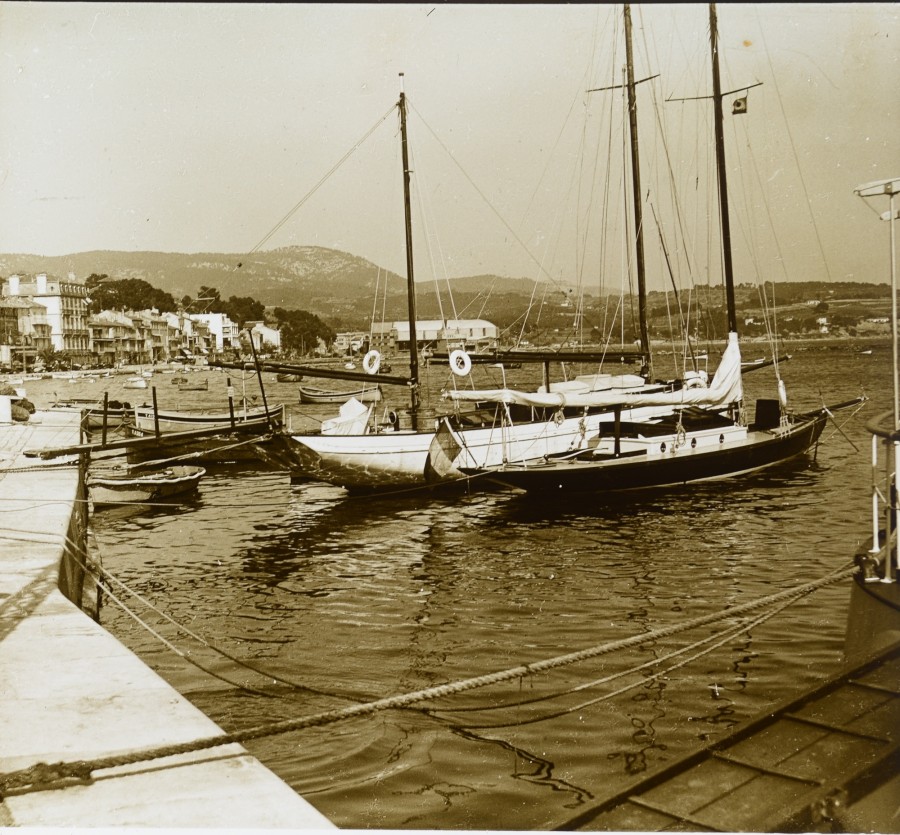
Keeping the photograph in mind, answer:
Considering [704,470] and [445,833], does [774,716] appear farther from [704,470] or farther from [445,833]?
[704,470]

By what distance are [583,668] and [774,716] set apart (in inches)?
210

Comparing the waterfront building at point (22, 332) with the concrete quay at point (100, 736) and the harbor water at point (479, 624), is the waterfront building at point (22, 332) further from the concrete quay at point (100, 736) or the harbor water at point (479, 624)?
the concrete quay at point (100, 736)

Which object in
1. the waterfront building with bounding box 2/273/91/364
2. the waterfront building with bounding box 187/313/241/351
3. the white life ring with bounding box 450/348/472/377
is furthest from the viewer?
the waterfront building with bounding box 187/313/241/351

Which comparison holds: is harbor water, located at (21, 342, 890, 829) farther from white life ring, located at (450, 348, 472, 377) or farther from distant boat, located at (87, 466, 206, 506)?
white life ring, located at (450, 348, 472, 377)

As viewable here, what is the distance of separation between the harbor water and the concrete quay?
6.37ft

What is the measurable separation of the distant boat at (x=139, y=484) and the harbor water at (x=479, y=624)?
50cm

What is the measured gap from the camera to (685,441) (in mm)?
26453

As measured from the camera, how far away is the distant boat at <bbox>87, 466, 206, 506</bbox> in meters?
23.9

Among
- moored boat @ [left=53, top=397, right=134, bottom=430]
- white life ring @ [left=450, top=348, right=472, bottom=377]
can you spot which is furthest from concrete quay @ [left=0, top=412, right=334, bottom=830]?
moored boat @ [left=53, top=397, right=134, bottom=430]

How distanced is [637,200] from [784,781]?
30.7m

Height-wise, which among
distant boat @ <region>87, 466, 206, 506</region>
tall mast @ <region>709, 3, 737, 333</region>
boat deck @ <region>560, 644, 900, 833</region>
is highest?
tall mast @ <region>709, 3, 737, 333</region>

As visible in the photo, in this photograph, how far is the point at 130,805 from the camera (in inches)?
190

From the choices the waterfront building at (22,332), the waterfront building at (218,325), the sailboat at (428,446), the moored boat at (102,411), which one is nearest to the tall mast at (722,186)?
the sailboat at (428,446)

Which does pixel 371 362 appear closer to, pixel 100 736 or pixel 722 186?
pixel 722 186
